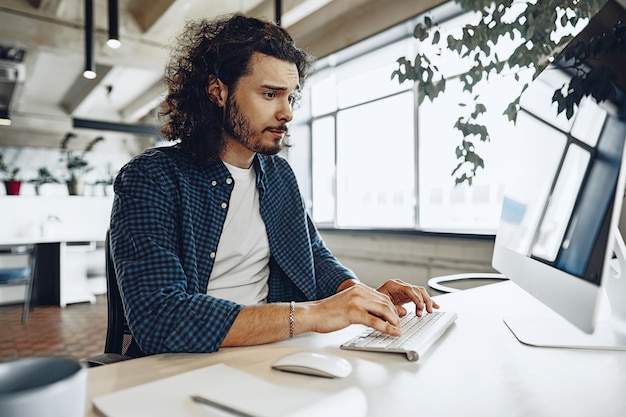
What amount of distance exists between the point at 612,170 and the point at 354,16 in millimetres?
4259

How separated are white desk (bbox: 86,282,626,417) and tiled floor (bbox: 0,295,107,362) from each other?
117 inches

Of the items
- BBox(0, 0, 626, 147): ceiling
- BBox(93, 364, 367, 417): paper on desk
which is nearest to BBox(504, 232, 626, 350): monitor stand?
BBox(93, 364, 367, 417): paper on desk

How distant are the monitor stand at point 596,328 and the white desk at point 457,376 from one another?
0.02m

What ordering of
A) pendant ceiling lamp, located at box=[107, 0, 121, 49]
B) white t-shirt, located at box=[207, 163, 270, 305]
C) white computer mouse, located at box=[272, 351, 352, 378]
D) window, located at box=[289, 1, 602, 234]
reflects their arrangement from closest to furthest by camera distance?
white computer mouse, located at box=[272, 351, 352, 378] → white t-shirt, located at box=[207, 163, 270, 305] → pendant ceiling lamp, located at box=[107, 0, 121, 49] → window, located at box=[289, 1, 602, 234]

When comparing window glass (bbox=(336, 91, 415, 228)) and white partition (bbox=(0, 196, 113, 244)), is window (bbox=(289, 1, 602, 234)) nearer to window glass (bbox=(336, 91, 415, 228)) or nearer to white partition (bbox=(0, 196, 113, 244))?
window glass (bbox=(336, 91, 415, 228))

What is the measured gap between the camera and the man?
2.93 ft

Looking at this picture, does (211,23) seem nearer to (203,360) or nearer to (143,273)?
(143,273)

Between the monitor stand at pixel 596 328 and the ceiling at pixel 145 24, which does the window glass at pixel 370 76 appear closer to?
the ceiling at pixel 145 24

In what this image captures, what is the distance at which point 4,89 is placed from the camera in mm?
6660

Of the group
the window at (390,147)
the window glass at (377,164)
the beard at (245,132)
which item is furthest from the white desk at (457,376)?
the window glass at (377,164)

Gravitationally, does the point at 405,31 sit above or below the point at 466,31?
above

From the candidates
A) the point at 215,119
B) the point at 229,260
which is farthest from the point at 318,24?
the point at 229,260

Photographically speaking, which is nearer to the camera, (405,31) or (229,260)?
(229,260)

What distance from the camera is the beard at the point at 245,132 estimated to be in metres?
1.38
